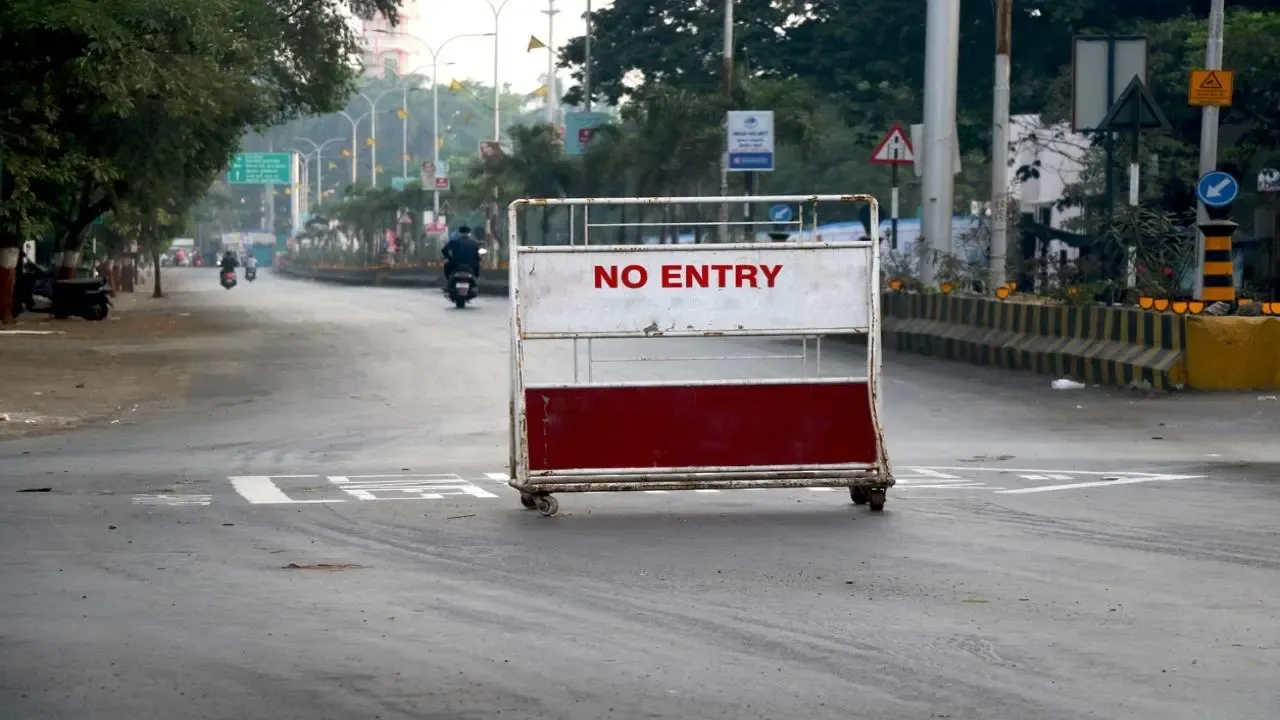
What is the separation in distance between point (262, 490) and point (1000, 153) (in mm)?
20860

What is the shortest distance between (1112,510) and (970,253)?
34.9m

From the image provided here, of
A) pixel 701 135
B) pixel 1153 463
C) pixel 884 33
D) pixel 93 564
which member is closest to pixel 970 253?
pixel 884 33

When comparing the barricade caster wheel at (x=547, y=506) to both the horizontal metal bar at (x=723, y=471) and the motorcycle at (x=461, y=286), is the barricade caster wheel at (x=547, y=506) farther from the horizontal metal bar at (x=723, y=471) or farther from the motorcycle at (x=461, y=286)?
the motorcycle at (x=461, y=286)

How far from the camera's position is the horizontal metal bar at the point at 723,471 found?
12.5 metres

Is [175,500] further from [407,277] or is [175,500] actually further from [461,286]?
[407,277]

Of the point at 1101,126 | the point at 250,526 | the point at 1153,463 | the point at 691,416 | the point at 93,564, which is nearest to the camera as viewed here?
the point at 93,564

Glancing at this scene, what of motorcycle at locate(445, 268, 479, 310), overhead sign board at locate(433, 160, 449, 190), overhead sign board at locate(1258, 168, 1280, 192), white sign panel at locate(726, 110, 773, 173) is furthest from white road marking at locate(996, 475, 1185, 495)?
overhead sign board at locate(433, 160, 449, 190)

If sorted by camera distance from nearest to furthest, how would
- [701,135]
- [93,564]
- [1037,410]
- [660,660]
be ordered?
[660,660], [93,564], [1037,410], [701,135]

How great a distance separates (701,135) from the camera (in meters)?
63.8

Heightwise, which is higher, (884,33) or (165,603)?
(884,33)

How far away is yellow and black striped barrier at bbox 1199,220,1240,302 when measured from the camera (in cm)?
2358

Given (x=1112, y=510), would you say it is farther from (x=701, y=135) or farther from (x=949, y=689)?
(x=701, y=135)

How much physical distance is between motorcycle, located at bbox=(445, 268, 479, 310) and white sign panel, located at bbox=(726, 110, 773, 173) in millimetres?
6507

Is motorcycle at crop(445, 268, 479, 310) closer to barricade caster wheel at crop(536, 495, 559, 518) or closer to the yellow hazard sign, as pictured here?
the yellow hazard sign
